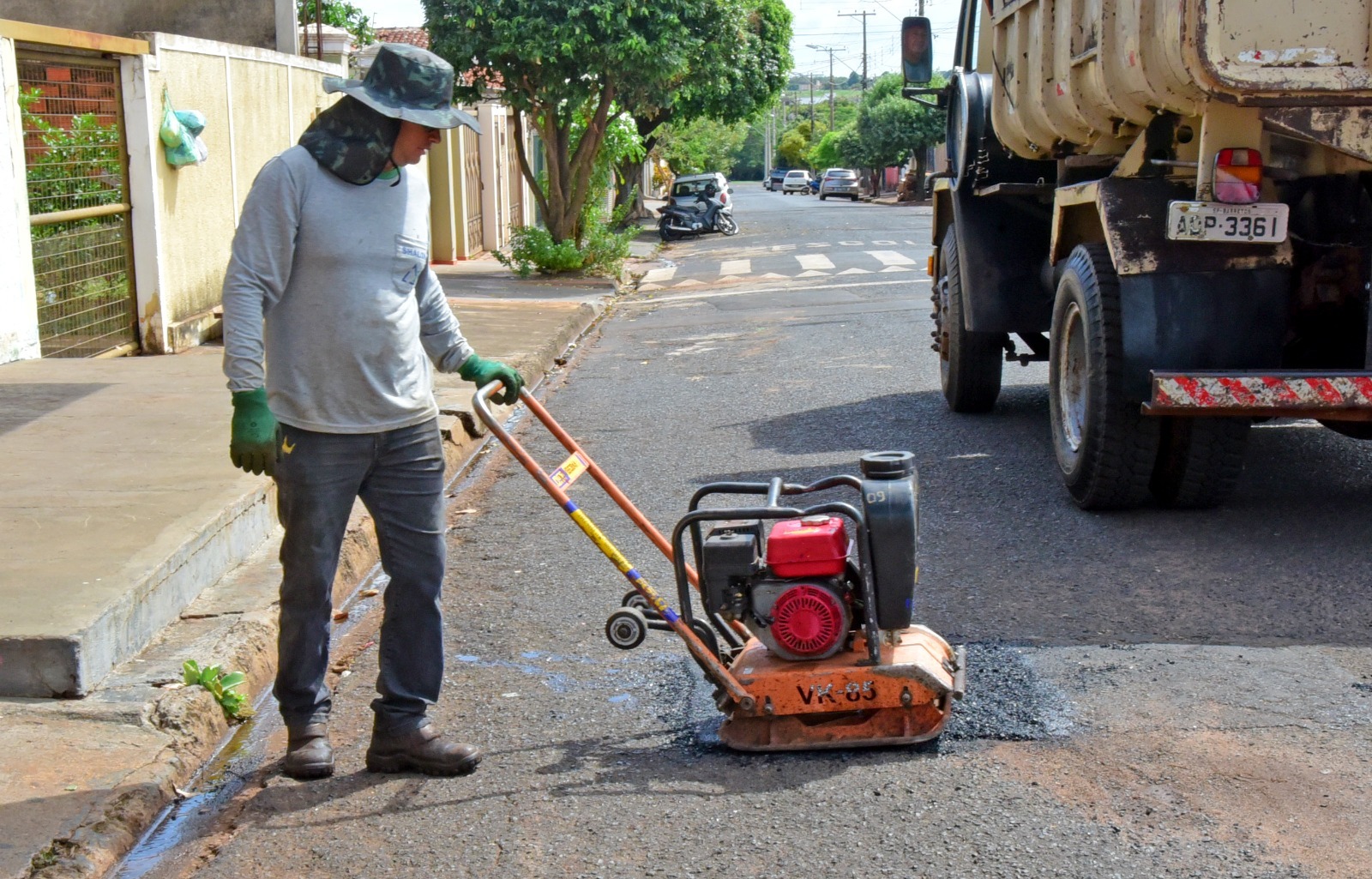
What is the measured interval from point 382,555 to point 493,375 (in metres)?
0.57

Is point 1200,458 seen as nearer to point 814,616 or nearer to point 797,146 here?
point 814,616

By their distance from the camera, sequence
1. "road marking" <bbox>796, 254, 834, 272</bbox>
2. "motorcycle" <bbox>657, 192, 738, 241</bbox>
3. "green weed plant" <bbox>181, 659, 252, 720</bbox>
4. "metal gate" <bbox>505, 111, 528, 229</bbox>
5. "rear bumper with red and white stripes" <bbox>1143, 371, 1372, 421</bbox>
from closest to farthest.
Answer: "green weed plant" <bbox>181, 659, 252, 720</bbox>, "rear bumper with red and white stripes" <bbox>1143, 371, 1372, 421</bbox>, "road marking" <bbox>796, 254, 834, 272</bbox>, "metal gate" <bbox>505, 111, 528, 229</bbox>, "motorcycle" <bbox>657, 192, 738, 241</bbox>

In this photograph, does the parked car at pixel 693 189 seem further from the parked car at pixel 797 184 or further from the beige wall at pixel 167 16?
the parked car at pixel 797 184

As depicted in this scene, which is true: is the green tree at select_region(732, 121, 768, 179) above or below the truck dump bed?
above

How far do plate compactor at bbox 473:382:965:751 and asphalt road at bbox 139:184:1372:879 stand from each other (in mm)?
94

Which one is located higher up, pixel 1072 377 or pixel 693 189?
pixel 693 189

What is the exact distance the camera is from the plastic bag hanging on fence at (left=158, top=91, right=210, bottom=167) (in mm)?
11477

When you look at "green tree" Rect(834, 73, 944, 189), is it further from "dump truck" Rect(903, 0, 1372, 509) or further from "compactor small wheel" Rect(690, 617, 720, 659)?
"compactor small wheel" Rect(690, 617, 720, 659)

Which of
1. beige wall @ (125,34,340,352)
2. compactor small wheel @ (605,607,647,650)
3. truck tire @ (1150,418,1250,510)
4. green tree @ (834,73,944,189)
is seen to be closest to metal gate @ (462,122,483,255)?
beige wall @ (125,34,340,352)

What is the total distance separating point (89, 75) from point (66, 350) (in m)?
1.99

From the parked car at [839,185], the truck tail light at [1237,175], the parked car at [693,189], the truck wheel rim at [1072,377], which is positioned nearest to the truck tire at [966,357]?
the truck wheel rim at [1072,377]

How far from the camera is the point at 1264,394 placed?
19.1 feet

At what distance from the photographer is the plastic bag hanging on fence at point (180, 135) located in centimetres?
1148

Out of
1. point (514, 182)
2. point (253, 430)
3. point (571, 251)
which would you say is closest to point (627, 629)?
point (253, 430)
